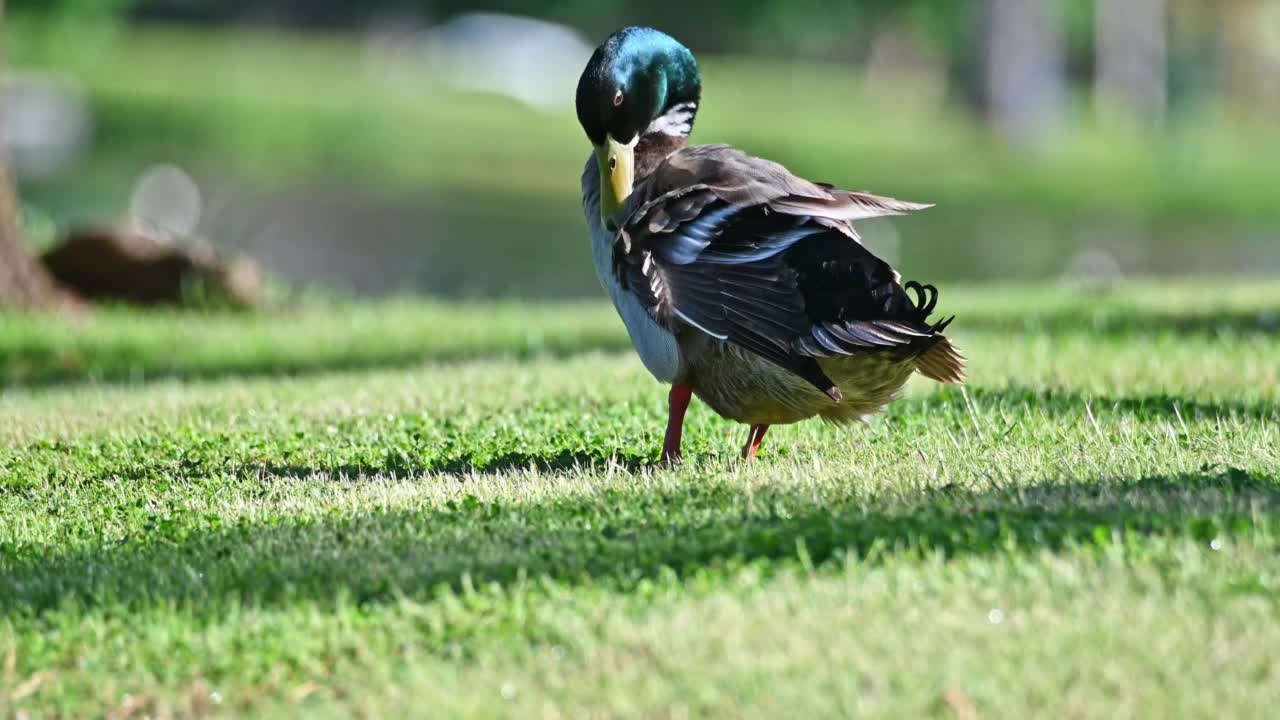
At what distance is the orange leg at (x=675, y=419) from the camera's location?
632 centimetres

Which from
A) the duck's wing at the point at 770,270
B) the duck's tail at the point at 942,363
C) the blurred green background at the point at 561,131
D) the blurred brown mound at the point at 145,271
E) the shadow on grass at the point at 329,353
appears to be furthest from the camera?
the blurred green background at the point at 561,131

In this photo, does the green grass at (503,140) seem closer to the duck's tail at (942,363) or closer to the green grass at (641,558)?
the green grass at (641,558)

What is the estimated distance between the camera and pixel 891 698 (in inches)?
160

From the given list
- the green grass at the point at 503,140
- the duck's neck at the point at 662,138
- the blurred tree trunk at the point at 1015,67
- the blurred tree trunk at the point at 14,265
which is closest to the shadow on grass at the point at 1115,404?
the duck's neck at the point at 662,138

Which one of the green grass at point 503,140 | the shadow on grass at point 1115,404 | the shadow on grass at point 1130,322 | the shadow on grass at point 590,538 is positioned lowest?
the green grass at point 503,140

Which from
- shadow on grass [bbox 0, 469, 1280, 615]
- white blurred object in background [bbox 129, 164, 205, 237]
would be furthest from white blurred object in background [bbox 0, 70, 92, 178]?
shadow on grass [bbox 0, 469, 1280, 615]

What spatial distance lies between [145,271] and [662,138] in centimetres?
911

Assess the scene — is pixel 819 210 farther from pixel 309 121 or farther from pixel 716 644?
pixel 309 121

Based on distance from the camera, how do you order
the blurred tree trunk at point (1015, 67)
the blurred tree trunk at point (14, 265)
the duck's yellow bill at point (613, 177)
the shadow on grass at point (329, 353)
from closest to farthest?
the duck's yellow bill at point (613, 177)
the shadow on grass at point (329, 353)
the blurred tree trunk at point (14, 265)
the blurred tree trunk at point (1015, 67)

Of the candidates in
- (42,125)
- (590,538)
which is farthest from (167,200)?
(590,538)

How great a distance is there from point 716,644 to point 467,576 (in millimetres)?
826

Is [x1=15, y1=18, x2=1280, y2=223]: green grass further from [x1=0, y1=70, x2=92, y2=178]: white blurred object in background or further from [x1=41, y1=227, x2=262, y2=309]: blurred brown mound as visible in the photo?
[x1=41, y1=227, x2=262, y2=309]: blurred brown mound

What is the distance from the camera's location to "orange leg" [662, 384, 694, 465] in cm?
632

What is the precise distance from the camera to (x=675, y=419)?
6406mm
